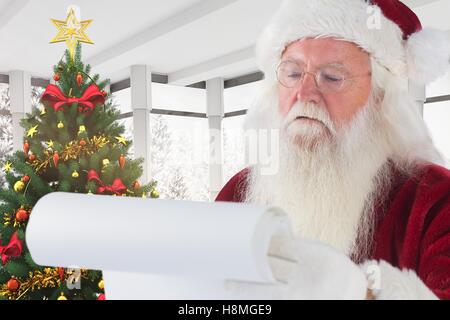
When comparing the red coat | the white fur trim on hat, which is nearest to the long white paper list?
the white fur trim on hat

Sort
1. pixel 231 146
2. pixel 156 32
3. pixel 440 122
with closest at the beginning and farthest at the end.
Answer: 1. pixel 156 32
2. pixel 440 122
3. pixel 231 146

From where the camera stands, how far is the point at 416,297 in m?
0.52

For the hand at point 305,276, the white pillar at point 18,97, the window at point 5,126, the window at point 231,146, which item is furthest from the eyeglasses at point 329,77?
the window at point 5,126

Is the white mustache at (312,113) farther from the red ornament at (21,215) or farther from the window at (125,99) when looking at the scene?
the window at (125,99)

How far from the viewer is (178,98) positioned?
834cm

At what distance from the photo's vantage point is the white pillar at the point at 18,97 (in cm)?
768

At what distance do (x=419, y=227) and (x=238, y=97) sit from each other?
7233 millimetres

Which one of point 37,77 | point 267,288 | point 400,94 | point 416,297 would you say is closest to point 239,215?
point 267,288

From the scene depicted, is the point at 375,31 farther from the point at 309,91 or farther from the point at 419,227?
the point at 419,227

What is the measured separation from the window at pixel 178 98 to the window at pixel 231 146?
66 cm

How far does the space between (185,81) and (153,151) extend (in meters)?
1.49

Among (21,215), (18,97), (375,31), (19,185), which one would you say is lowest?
(21,215)

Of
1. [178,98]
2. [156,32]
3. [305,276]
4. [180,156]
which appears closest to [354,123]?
[305,276]

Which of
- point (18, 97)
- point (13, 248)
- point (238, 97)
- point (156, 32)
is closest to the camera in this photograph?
point (13, 248)
